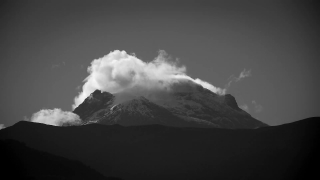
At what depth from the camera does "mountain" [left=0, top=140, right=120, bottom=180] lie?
168 m

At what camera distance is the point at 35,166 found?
180000mm

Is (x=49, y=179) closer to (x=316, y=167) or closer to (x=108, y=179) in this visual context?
(x=108, y=179)

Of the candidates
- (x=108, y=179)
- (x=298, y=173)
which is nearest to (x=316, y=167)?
(x=298, y=173)

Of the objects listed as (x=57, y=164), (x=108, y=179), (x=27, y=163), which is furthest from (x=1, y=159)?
(x=108, y=179)

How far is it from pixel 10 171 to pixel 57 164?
24.0 m

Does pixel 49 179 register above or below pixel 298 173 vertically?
below

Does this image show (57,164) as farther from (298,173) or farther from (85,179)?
(298,173)

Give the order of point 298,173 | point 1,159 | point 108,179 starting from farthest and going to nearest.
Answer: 1. point 298,173
2. point 108,179
3. point 1,159

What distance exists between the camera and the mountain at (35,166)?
552 ft

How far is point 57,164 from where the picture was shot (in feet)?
619

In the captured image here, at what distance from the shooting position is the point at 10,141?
196375mm

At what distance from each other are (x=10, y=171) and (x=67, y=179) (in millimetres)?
16567

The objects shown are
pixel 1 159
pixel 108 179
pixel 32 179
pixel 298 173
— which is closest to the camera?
pixel 32 179

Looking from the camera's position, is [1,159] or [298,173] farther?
[298,173]
